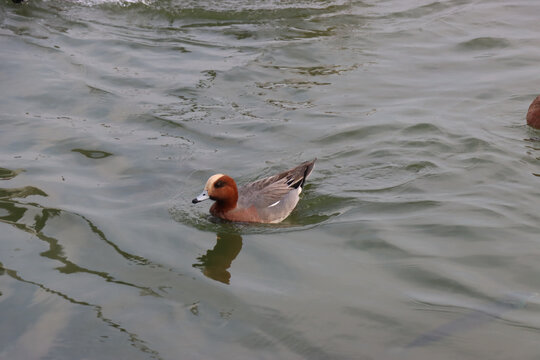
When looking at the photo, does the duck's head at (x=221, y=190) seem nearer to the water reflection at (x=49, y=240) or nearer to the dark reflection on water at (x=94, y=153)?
the water reflection at (x=49, y=240)

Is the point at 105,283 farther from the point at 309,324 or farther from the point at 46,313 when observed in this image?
the point at 309,324

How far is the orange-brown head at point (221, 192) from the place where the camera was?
7.13m

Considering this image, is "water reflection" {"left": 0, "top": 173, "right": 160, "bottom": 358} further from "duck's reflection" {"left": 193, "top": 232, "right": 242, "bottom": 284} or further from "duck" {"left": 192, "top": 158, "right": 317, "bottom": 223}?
"duck" {"left": 192, "top": 158, "right": 317, "bottom": 223}

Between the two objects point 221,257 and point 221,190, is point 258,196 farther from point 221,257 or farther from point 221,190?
point 221,257

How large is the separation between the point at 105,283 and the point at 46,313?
23.4 inches

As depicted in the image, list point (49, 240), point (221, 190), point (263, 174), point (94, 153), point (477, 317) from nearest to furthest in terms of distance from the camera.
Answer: point (477, 317)
point (49, 240)
point (221, 190)
point (263, 174)
point (94, 153)

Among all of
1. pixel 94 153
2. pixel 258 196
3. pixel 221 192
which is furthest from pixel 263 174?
pixel 94 153

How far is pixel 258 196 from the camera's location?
24.9 feet

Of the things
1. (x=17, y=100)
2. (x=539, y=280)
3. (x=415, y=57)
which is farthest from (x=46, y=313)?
(x=415, y=57)

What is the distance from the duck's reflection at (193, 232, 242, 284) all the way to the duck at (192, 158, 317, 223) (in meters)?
0.34

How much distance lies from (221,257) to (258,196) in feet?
3.62

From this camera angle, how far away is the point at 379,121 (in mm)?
9633

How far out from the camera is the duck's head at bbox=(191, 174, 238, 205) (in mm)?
7133

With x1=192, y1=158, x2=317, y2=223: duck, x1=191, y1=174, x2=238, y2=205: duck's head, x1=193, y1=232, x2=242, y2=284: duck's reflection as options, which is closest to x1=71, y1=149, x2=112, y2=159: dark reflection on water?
x1=192, y1=158, x2=317, y2=223: duck
